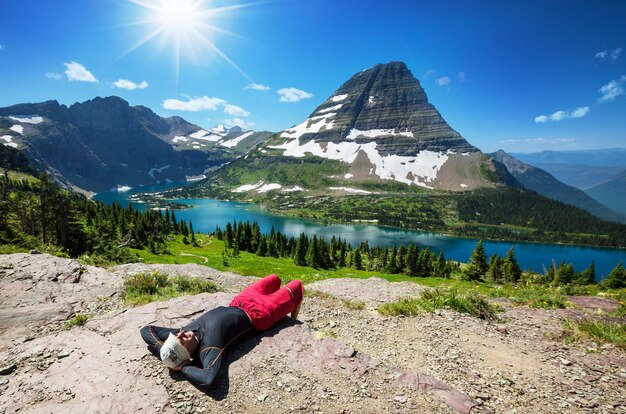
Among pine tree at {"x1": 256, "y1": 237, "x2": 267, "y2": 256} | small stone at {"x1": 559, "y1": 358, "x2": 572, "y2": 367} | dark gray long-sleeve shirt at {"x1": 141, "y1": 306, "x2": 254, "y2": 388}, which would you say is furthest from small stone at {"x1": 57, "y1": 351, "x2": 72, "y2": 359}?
pine tree at {"x1": 256, "y1": 237, "x2": 267, "y2": 256}

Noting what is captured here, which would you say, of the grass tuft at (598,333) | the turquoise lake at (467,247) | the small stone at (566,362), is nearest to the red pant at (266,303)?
the small stone at (566,362)

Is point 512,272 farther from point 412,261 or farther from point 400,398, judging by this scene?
point 400,398

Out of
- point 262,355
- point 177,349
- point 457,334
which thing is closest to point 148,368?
point 177,349

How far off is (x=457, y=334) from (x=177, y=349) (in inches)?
362

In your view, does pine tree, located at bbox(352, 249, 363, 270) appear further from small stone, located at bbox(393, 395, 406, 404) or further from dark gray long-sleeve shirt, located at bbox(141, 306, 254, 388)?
small stone, located at bbox(393, 395, 406, 404)

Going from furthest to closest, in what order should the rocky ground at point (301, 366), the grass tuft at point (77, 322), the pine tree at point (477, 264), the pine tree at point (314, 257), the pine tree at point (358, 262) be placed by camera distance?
the pine tree at point (358, 262) → the pine tree at point (314, 257) → the pine tree at point (477, 264) → the grass tuft at point (77, 322) → the rocky ground at point (301, 366)

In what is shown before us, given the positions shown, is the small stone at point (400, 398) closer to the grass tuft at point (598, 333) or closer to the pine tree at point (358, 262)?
the grass tuft at point (598, 333)

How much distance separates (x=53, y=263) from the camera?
12836mm

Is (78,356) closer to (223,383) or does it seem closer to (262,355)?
(223,383)

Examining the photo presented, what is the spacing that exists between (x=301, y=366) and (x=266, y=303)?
208 centimetres

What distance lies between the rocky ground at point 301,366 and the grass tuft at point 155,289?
71cm

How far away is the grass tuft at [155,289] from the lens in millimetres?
10977

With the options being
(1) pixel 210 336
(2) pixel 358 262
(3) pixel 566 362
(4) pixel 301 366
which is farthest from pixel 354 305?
(2) pixel 358 262

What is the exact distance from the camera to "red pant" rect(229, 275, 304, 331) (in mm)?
8195
